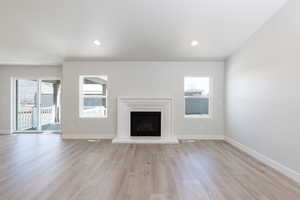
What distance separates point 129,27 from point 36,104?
4.69 m

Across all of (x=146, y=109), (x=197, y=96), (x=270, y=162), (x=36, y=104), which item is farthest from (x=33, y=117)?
(x=270, y=162)

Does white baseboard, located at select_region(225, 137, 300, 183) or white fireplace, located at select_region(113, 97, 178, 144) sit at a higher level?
white fireplace, located at select_region(113, 97, 178, 144)

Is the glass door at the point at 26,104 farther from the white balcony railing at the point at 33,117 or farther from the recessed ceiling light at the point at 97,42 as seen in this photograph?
the recessed ceiling light at the point at 97,42

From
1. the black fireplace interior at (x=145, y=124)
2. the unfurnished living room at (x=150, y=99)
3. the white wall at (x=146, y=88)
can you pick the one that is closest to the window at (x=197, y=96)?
the unfurnished living room at (x=150, y=99)

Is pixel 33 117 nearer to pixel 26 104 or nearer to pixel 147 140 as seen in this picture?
pixel 26 104

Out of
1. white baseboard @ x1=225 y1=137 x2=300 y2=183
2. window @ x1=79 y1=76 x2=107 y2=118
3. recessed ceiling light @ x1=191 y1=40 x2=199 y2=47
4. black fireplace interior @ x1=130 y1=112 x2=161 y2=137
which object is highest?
recessed ceiling light @ x1=191 y1=40 x2=199 y2=47

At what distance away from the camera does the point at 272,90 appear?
317 cm

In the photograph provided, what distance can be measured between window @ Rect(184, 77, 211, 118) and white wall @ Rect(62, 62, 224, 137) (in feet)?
0.76

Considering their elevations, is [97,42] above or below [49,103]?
above

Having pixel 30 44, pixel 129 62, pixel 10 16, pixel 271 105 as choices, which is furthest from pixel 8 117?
pixel 271 105

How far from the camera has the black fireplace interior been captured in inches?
206

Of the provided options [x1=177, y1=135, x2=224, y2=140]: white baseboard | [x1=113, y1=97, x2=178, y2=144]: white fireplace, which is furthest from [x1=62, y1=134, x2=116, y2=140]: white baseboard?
[x1=177, y1=135, x2=224, y2=140]: white baseboard

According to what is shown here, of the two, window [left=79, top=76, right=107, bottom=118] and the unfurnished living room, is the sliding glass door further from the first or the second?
window [left=79, top=76, right=107, bottom=118]

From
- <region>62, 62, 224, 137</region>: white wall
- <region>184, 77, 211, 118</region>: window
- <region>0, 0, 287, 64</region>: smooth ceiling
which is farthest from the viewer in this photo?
<region>184, 77, 211, 118</region>: window
